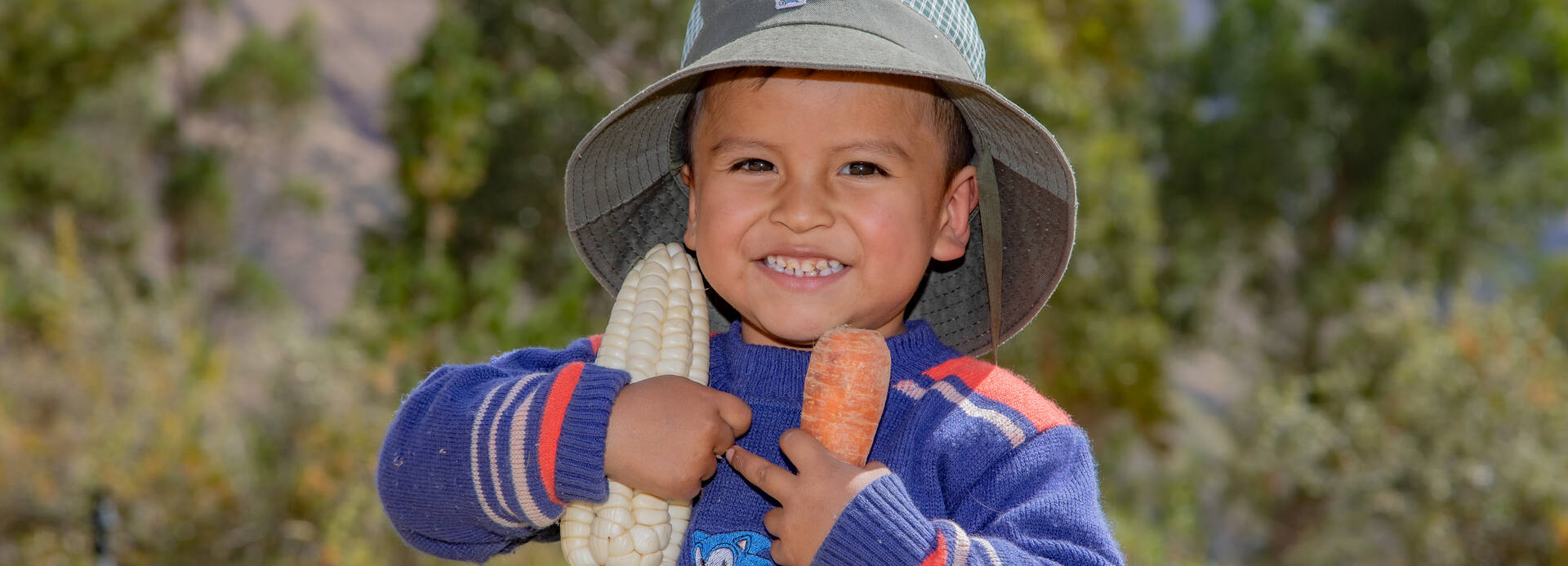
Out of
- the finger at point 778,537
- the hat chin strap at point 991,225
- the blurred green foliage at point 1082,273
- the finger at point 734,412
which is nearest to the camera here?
the finger at point 778,537

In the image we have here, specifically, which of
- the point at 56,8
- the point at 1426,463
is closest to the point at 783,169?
the point at 1426,463

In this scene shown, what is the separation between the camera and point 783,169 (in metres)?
1.83

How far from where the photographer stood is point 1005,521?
5.33ft

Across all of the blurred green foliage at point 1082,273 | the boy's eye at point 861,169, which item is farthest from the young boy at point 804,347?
the blurred green foliage at point 1082,273

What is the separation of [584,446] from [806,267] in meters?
0.44

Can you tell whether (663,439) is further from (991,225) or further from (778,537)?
(991,225)

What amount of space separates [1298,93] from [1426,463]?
10267 millimetres

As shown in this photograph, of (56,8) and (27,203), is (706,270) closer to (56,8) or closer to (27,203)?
(56,8)

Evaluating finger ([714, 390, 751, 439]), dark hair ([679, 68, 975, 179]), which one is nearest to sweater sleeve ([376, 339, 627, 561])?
finger ([714, 390, 751, 439])

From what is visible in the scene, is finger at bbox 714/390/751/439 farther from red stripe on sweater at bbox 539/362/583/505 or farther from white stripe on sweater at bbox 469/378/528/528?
white stripe on sweater at bbox 469/378/528/528

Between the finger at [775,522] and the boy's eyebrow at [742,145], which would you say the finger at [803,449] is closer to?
the finger at [775,522]

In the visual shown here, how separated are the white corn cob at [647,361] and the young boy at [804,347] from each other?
0.06 metres

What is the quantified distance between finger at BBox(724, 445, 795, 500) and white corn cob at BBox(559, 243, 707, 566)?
107 millimetres

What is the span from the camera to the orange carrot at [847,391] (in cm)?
170
